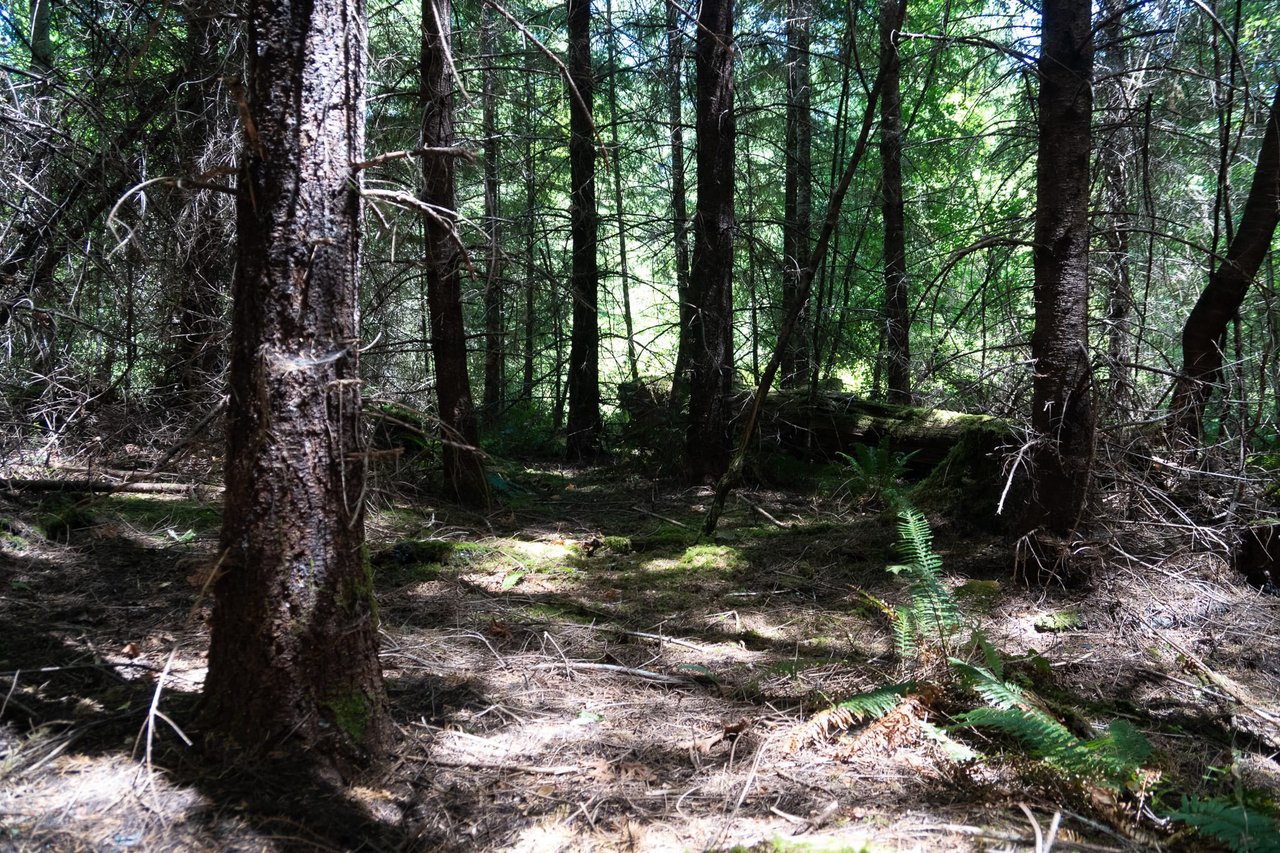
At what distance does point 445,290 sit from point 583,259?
3664 millimetres

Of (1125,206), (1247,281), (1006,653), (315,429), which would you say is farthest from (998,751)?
(1125,206)

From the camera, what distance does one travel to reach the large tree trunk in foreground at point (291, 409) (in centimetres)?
260

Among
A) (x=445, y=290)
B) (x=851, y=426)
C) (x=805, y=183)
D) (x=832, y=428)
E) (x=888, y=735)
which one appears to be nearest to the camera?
(x=888, y=735)

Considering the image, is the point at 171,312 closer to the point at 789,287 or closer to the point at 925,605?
the point at 925,605

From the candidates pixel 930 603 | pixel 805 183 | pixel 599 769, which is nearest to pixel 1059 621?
pixel 930 603

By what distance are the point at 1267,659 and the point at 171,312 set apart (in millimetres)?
7933

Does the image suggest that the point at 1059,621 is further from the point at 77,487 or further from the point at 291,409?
the point at 77,487

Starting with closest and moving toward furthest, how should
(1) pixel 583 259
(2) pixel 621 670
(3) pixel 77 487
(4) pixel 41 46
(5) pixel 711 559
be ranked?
(2) pixel 621 670 → (3) pixel 77 487 → (5) pixel 711 559 → (4) pixel 41 46 → (1) pixel 583 259

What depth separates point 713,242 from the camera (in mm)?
8539

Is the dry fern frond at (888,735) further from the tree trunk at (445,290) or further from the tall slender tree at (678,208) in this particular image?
the tall slender tree at (678,208)

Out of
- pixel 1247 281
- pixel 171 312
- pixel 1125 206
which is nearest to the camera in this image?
pixel 1247 281

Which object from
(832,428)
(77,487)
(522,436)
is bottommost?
(77,487)

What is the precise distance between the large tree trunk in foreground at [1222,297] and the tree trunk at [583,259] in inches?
230

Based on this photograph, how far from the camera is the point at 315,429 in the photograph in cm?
264
